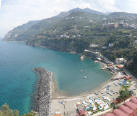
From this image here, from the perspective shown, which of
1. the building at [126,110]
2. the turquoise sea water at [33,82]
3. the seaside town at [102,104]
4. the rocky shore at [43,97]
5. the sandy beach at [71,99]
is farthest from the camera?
the turquoise sea water at [33,82]

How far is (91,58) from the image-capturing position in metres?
78.6

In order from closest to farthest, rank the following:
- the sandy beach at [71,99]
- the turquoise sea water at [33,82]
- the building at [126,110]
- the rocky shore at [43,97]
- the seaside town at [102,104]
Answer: the building at [126,110]
the seaside town at [102,104]
the sandy beach at [71,99]
the rocky shore at [43,97]
the turquoise sea water at [33,82]

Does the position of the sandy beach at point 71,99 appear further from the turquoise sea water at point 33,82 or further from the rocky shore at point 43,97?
the turquoise sea water at point 33,82

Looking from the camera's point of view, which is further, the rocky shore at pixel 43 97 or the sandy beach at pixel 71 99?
the rocky shore at pixel 43 97

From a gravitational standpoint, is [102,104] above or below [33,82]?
above

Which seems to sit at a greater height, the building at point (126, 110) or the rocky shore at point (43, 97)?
the building at point (126, 110)

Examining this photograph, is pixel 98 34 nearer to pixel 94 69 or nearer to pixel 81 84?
pixel 94 69

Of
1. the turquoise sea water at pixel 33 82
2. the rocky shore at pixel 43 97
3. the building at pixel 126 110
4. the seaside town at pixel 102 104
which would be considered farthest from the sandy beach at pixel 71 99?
the building at pixel 126 110

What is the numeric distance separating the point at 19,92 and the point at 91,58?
156 ft

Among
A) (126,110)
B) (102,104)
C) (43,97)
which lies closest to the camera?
(126,110)

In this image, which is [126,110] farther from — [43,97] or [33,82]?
[33,82]

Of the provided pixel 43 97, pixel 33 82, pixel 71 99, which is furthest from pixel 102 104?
pixel 33 82

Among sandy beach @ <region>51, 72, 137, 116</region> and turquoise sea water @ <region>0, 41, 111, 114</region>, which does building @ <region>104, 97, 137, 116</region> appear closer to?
sandy beach @ <region>51, 72, 137, 116</region>

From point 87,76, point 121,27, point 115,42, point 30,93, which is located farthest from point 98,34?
point 30,93
